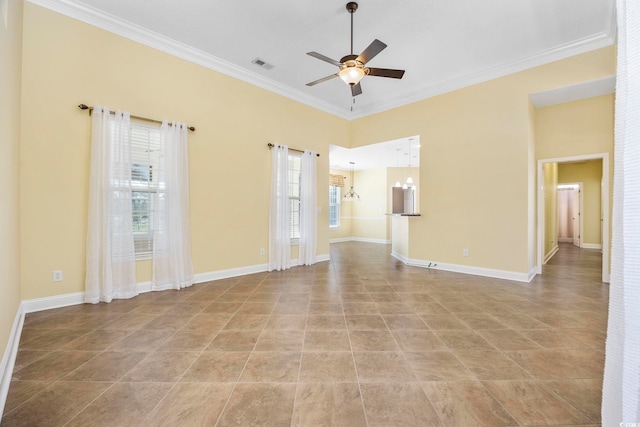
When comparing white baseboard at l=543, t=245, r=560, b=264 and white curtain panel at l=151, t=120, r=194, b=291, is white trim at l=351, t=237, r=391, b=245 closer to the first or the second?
white baseboard at l=543, t=245, r=560, b=264

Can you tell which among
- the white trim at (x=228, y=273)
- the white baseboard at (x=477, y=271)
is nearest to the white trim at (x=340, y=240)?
the white baseboard at (x=477, y=271)

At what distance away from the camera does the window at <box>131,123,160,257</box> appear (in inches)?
136

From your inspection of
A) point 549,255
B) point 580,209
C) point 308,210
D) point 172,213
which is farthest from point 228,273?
point 580,209

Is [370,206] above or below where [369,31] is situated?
below

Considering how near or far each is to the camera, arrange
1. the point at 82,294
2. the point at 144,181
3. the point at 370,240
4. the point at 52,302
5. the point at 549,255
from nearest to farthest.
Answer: the point at 52,302, the point at 82,294, the point at 144,181, the point at 549,255, the point at 370,240

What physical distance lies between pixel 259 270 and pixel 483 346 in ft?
11.6

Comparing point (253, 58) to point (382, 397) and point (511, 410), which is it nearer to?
point (382, 397)

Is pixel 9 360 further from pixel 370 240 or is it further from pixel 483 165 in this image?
pixel 370 240

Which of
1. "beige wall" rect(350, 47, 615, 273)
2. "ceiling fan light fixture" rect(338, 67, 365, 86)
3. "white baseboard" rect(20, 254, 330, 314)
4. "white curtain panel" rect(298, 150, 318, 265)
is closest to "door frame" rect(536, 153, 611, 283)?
"beige wall" rect(350, 47, 615, 273)

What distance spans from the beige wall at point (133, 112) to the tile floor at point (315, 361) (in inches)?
33.5

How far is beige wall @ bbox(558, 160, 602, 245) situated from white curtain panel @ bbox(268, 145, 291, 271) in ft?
29.0

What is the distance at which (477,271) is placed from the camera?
4.54 metres

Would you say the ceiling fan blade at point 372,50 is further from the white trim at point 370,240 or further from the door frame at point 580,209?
the door frame at point 580,209

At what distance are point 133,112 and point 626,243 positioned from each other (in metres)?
4.50
